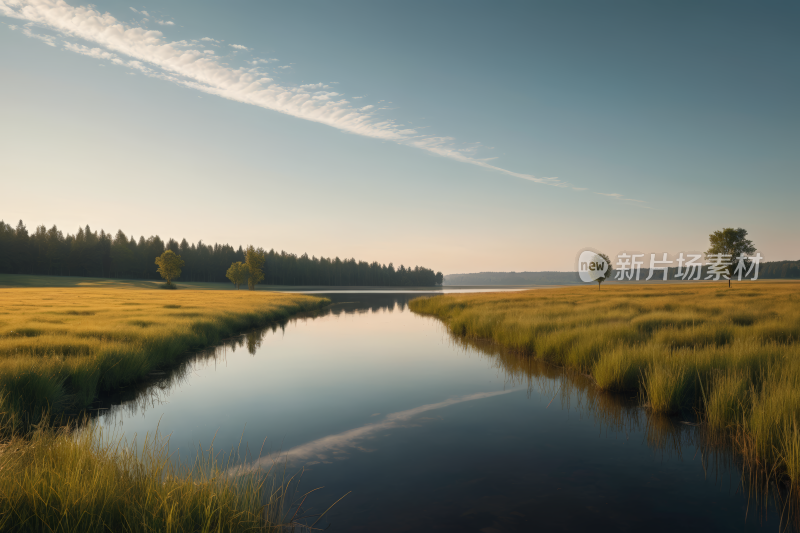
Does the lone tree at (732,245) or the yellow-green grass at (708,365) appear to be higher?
the lone tree at (732,245)

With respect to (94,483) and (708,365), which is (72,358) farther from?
(708,365)

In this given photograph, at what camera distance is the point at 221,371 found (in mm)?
14016

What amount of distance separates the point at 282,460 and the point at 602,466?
5648 mm

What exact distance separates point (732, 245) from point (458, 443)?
2676 inches

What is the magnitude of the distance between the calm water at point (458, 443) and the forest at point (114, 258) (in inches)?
4331

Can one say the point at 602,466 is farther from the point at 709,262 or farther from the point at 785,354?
the point at 709,262

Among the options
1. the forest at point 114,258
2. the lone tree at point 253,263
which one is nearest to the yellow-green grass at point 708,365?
the lone tree at point 253,263

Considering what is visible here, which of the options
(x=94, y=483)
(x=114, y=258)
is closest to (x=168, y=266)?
(x=114, y=258)

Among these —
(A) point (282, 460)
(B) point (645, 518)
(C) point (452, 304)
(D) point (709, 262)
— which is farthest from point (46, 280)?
(D) point (709, 262)

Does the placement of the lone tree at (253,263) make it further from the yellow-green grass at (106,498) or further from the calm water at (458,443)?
the yellow-green grass at (106,498)

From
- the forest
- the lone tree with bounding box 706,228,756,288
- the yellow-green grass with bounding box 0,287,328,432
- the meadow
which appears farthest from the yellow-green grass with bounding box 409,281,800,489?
the forest

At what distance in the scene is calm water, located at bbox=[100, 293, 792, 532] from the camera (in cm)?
526

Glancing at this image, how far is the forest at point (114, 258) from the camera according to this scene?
89250mm

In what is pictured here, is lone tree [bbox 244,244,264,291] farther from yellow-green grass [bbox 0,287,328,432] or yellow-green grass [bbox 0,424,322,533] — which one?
yellow-green grass [bbox 0,424,322,533]
